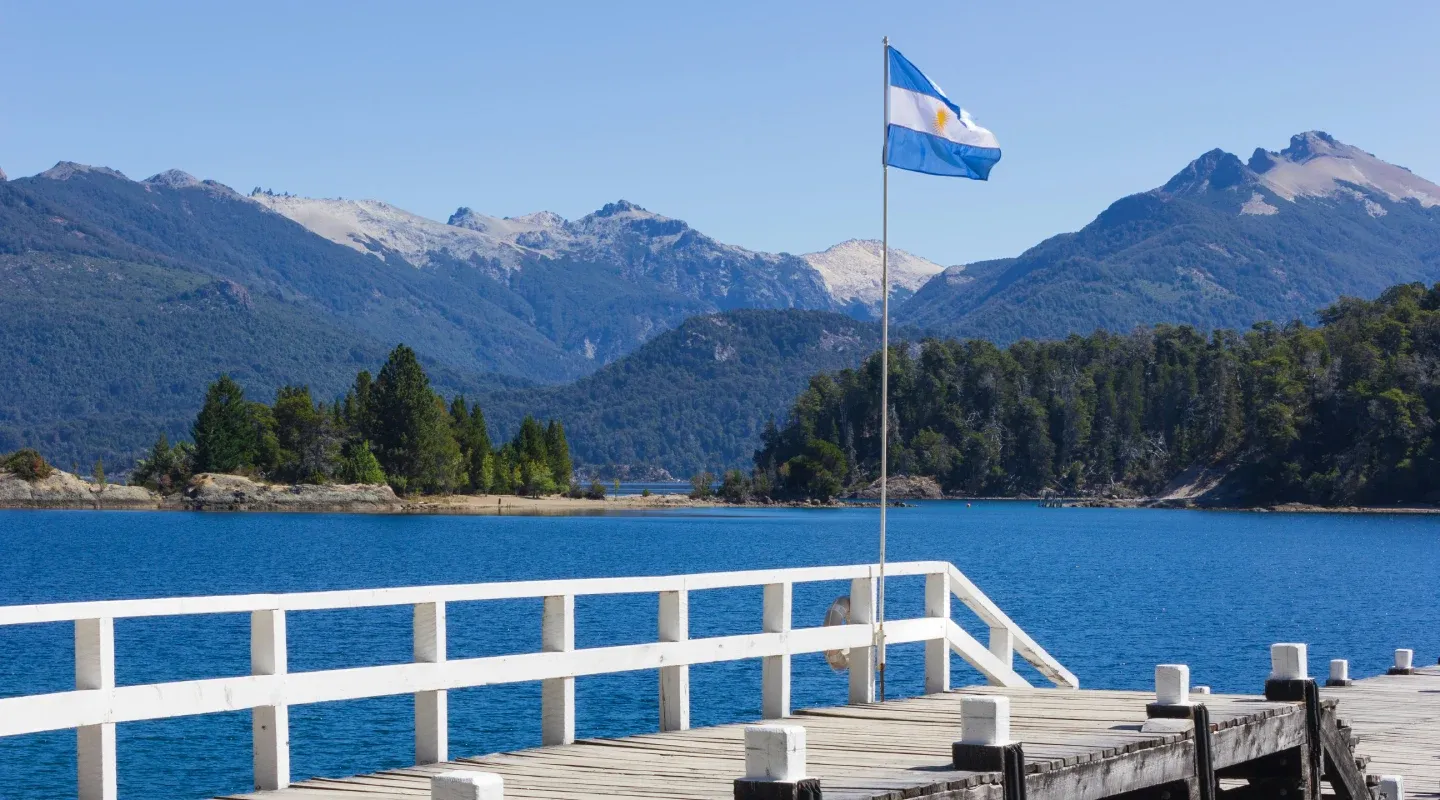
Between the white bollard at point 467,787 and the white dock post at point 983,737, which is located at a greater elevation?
the white bollard at point 467,787

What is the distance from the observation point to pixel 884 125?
1902 centimetres

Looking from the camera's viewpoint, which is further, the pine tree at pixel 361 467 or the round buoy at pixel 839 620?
the pine tree at pixel 361 467

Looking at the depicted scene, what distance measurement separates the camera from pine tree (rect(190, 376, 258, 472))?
192 m

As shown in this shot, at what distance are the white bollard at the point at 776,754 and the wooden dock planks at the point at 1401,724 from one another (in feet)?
26.4

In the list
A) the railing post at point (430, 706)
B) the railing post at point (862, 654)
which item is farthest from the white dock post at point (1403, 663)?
the railing post at point (430, 706)

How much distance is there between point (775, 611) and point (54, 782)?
18.4m

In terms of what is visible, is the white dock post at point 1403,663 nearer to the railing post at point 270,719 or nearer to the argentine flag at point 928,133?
the argentine flag at point 928,133

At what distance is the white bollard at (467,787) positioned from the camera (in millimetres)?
6656

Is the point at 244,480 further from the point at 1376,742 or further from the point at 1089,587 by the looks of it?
the point at 1376,742

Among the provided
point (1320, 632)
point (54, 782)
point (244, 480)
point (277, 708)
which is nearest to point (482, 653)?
point (54, 782)

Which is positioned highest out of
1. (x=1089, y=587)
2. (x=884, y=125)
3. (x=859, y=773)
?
(x=884, y=125)

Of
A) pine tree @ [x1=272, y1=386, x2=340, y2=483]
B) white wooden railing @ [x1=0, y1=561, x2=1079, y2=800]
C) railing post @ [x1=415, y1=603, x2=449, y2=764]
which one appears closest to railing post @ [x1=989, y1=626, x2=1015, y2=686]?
white wooden railing @ [x1=0, y1=561, x2=1079, y2=800]

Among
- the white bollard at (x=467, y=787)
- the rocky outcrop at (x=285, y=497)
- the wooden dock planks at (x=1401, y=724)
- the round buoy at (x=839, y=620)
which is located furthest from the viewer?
the rocky outcrop at (x=285, y=497)

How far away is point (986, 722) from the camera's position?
9.16m
